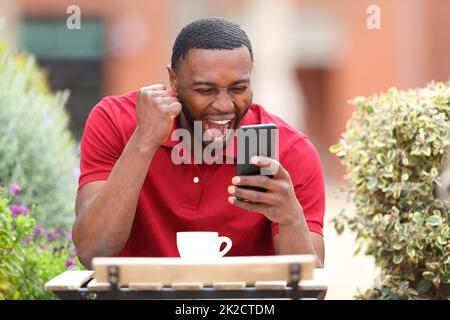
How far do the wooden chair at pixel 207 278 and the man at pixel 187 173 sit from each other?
36 centimetres

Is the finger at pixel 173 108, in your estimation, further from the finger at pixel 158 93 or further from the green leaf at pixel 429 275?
the green leaf at pixel 429 275

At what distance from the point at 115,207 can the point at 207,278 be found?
2.19ft

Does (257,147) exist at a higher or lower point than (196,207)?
higher

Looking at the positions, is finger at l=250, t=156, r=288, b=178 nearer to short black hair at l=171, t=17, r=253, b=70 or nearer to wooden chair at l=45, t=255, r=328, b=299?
wooden chair at l=45, t=255, r=328, b=299

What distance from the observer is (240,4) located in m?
19.7

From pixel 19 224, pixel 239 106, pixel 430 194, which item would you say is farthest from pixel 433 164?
pixel 19 224

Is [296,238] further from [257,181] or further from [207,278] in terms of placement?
[207,278]

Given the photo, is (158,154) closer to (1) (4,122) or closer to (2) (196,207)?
(2) (196,207)

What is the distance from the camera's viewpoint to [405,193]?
12.6 feet

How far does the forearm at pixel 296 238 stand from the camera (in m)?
2.89

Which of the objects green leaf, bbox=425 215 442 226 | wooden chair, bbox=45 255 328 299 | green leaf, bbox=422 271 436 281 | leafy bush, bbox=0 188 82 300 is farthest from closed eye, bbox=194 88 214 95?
green leaf, bbox=422 271 436 281

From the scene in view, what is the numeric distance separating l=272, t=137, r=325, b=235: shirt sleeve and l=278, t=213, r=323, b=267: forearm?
29 centimetres

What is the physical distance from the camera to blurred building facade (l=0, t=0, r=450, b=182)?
63.0 ft
